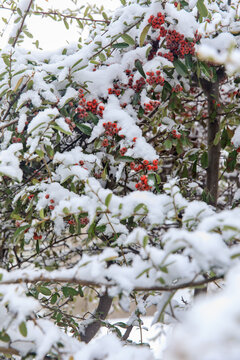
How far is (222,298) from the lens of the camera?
450mm

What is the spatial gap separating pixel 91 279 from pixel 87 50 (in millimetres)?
1178

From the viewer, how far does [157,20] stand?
1384mm

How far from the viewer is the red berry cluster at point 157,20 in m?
1.38

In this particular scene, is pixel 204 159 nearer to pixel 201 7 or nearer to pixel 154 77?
pixel 154 77

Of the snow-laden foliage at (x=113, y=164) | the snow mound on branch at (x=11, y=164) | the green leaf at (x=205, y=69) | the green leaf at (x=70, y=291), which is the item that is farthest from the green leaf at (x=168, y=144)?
the green leaf at (x=70, y=291)

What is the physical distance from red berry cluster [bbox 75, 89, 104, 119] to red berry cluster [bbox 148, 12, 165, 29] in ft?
→ 1.32

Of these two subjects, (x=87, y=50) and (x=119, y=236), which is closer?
(x=119, y=236)

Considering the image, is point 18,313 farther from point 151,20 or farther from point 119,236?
point 151,20

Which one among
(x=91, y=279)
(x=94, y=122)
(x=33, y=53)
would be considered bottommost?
(x=91, y=279)

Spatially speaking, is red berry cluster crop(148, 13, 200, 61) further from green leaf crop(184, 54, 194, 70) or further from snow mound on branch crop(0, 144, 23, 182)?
snow mound on branch crop(0, 144, 23, 182)

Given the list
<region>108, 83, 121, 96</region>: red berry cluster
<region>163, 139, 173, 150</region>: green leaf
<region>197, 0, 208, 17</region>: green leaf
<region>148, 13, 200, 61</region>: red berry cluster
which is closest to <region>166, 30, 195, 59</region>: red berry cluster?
<region>148, 13, 200, 61</region>: red berry cluster

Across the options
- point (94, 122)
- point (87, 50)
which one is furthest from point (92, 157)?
point (87, 50)

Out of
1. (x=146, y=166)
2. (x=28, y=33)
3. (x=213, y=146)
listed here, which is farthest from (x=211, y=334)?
(x=28, y=33)

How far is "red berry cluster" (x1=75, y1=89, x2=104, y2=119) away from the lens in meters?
1.45
